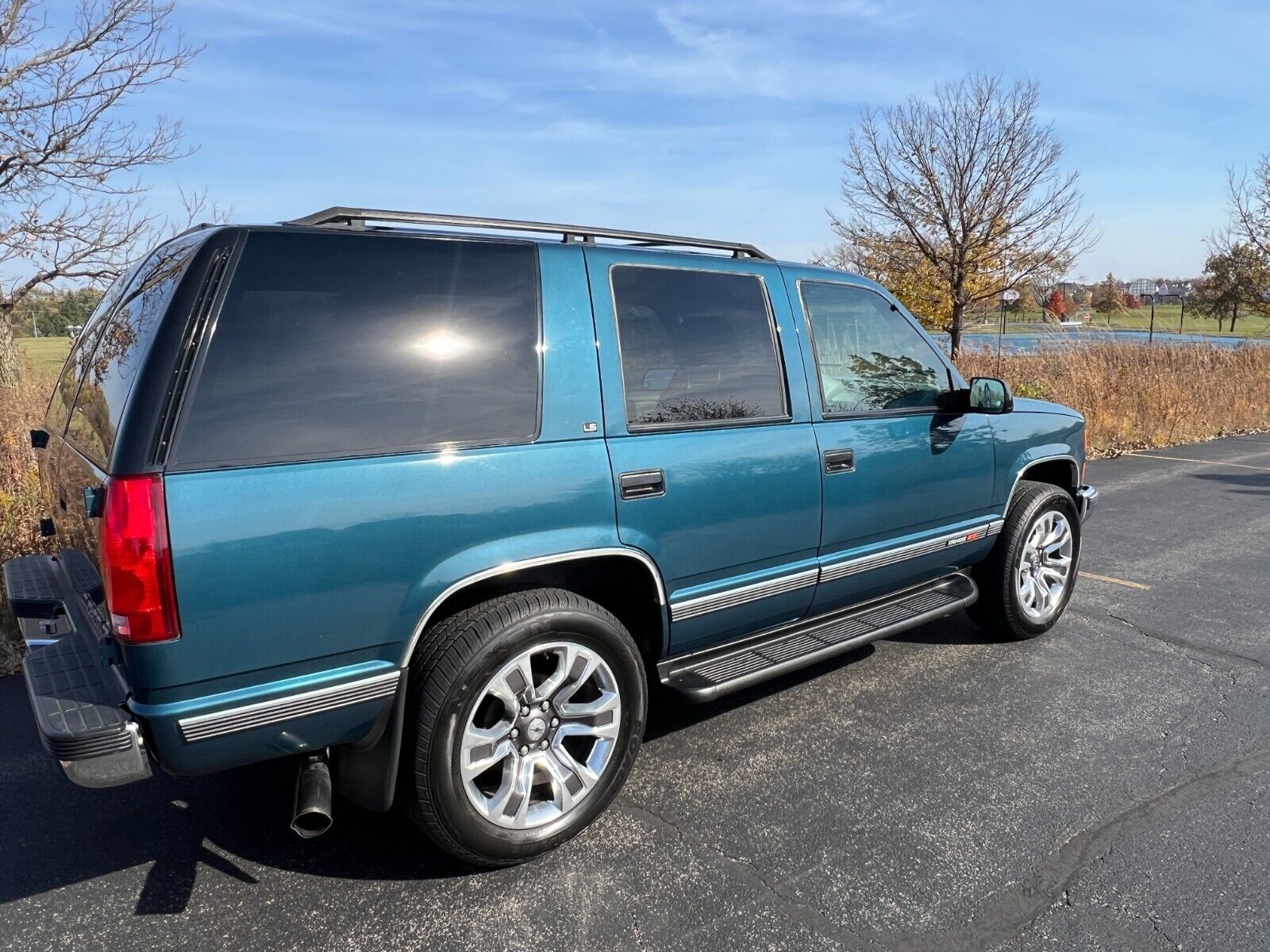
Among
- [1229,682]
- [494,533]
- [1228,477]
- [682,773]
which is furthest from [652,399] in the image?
[1228,477]

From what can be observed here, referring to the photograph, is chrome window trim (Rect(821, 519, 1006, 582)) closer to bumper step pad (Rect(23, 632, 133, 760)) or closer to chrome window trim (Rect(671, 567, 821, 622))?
chrome window trim (Rect(671, 567, 821, 622))

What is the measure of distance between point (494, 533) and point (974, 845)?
1.85 meters

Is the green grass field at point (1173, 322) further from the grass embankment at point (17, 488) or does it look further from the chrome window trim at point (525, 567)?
the chrome window trim at point (525, 567)

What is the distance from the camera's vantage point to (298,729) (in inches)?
93.8

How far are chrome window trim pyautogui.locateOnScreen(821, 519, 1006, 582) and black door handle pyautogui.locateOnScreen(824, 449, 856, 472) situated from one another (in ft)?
1.33

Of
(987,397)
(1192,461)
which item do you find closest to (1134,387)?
(1192,461)

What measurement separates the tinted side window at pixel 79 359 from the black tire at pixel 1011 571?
4105 mm

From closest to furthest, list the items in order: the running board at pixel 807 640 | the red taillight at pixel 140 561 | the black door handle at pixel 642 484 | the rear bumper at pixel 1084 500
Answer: the red taillight at pixel 140 561 → the black door handle at pixel 642 484 → the running board at pixel 807 640 → the rear bumper at pixel 1084 500

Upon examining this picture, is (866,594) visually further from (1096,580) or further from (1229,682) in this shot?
(1096,580)

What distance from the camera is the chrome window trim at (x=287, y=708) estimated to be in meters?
2.23

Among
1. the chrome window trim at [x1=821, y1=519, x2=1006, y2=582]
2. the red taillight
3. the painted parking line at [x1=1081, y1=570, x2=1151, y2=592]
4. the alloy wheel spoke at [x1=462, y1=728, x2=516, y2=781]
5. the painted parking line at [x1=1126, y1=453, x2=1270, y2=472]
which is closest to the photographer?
the red taillight

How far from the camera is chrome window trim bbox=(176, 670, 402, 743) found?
7.32 ft

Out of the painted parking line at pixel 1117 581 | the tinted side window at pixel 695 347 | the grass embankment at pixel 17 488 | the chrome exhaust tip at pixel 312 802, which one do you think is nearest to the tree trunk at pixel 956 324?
the painted parking line at pixel 1117 581

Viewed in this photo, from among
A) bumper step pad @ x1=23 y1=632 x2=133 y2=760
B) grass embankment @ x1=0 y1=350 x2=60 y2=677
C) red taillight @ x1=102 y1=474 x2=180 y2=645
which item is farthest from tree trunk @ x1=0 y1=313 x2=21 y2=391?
red taillight @ x1=102 y1=474 x2=180 y2=645
